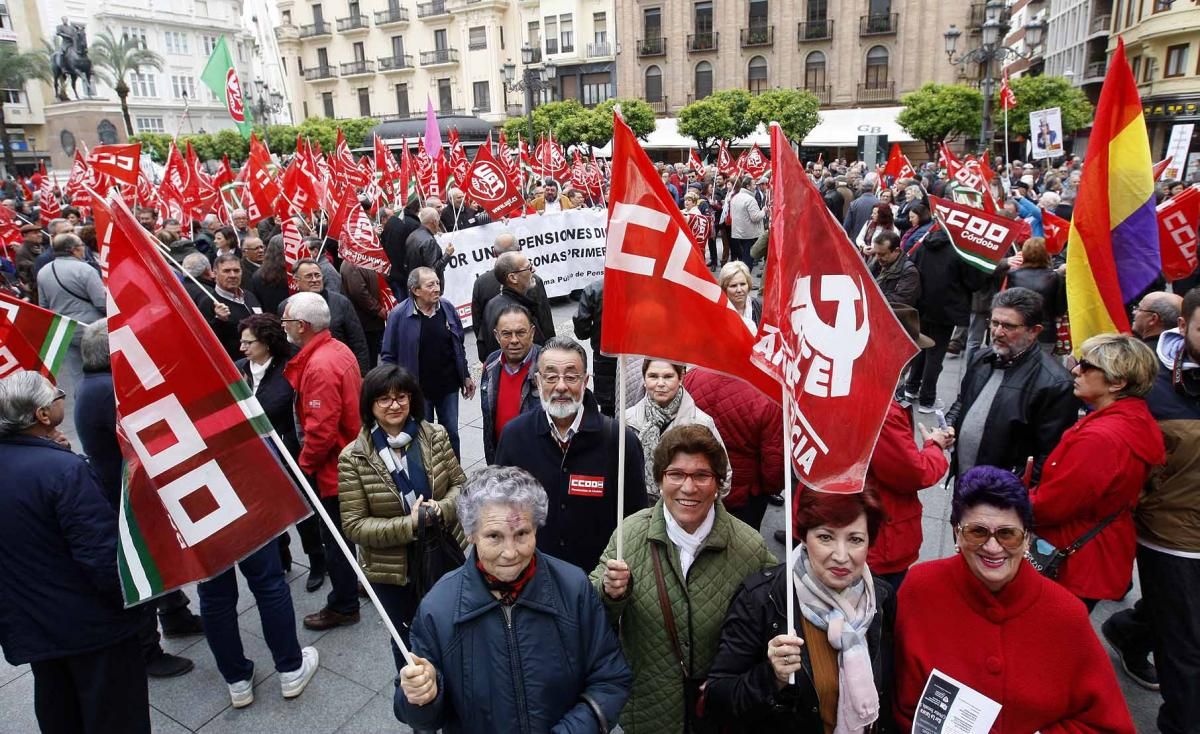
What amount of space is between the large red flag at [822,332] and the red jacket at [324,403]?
271 centimetres

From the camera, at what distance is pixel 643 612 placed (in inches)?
99.1

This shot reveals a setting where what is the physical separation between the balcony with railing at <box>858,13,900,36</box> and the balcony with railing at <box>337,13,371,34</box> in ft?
121

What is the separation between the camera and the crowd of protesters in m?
2.16

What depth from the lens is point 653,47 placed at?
45.1 m

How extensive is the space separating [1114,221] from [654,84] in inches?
1779

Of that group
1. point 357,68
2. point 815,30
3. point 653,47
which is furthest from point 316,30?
point 815,30

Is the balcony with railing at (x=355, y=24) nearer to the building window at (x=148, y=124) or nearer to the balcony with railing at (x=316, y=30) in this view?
the balcony with railing at (x=316, y=30)

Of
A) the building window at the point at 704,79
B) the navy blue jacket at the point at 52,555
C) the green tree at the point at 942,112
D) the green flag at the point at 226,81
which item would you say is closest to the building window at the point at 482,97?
the building window at the point at 704,79

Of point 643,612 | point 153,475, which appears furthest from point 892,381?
point 153,475

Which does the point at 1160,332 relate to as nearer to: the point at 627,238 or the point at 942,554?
the point at 942,554

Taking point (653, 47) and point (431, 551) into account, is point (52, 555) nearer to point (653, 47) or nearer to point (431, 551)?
point (431, 551)

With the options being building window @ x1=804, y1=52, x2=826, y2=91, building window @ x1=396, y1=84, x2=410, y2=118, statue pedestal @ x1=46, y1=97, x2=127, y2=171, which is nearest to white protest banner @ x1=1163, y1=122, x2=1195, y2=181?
building window @ x1=804, y1=52, x2=826, y2=91

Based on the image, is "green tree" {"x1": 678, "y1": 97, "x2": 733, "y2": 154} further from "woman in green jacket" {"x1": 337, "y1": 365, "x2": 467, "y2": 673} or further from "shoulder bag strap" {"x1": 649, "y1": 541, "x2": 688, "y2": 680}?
"shoulder bag strap" {"x1": 649, "y1": 541, "x2": 688, "y2": 680}

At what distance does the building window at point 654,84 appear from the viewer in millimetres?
45469
